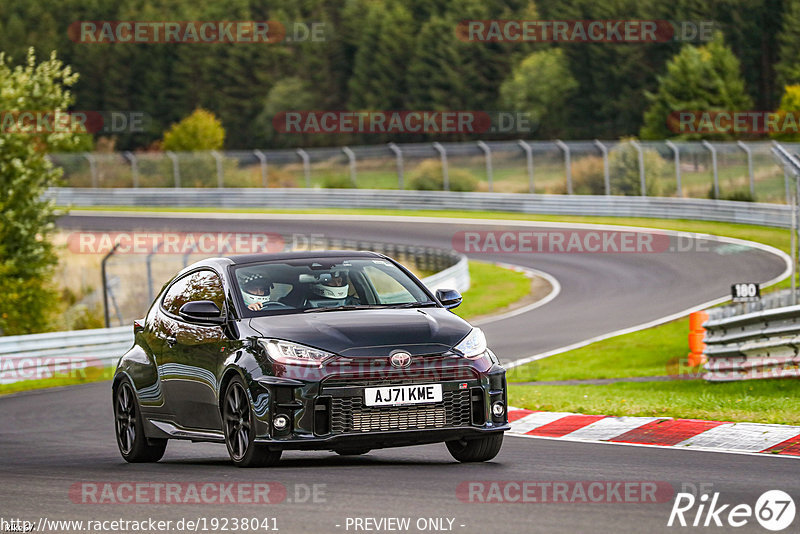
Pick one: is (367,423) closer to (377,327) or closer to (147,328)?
(377,327)

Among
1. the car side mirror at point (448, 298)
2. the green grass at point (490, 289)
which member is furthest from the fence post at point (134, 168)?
the car side mirror at point (448, 298)

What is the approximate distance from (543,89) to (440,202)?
48355 millimetres

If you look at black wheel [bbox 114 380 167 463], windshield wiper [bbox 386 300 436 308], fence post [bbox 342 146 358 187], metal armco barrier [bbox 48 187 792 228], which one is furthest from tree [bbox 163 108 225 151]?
windshield wiper [bbox 386 300 436 308]

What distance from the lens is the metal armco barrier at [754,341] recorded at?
49.6 feet

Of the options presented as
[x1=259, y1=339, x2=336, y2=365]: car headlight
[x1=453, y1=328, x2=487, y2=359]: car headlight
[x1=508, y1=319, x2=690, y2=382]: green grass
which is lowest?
[x1=508, y1=319, x2=690, y2=382]: green grass

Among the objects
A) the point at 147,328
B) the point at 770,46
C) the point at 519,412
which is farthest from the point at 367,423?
the point at 770,46

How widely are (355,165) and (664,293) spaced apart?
2557cm

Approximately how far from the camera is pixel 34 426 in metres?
15.3

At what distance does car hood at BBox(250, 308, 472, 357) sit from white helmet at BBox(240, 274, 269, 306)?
0.35m

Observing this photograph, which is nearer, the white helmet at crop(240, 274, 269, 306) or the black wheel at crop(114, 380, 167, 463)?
the white helmet at crop(240, 274, 269, 306)

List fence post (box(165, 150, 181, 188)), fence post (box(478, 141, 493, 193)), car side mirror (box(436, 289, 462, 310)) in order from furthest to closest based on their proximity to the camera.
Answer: fence post (box(165, 150, 181, 188))
fence post (box(478, 141, 493, 193))
car side mirror (box(436, 289, 462, 310))

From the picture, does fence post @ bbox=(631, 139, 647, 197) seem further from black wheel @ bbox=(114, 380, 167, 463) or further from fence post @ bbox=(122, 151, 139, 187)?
black wheel @ bbox=(114, 380, 167, 463)

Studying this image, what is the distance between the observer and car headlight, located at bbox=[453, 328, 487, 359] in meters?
8.91

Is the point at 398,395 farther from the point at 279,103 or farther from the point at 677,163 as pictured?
the point at 279,103
